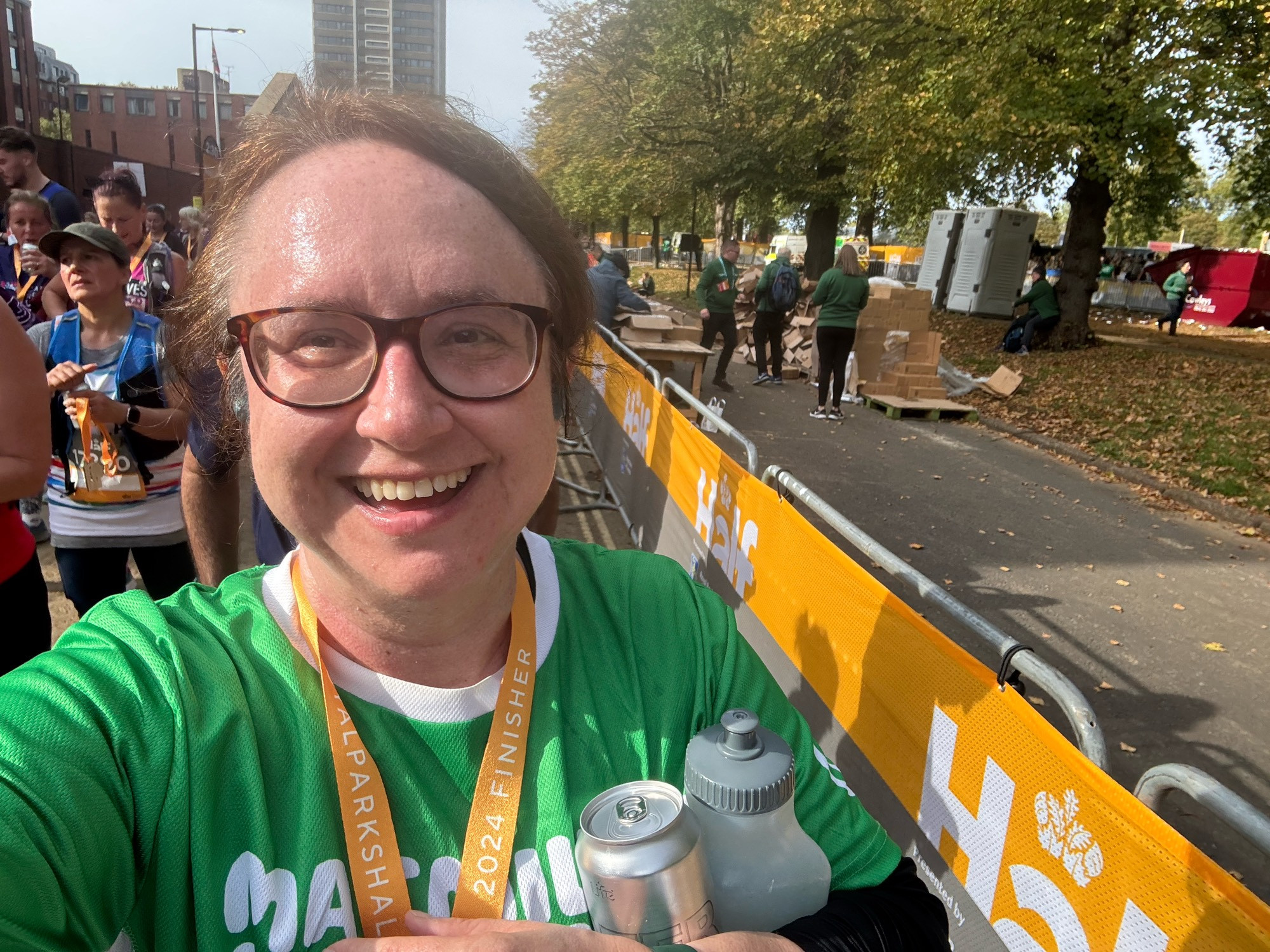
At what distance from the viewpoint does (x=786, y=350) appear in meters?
15.2

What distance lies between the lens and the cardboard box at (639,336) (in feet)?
32.6

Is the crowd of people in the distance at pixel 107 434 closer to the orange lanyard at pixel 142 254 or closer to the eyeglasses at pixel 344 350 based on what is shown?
the eyeglasses at pixel 344 350

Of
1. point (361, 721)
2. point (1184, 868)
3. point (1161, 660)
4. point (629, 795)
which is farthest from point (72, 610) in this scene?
point (1161, 660)

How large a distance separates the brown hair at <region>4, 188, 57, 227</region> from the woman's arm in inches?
150

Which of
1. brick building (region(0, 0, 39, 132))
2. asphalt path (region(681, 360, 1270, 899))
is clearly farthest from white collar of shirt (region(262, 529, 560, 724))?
brick building (region(0, 0, 39, 132))

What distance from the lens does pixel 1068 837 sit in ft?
5.28

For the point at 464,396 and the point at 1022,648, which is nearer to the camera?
the point at 464,396

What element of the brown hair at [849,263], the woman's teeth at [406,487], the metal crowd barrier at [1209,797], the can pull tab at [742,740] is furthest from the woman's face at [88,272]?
the brown hair at [849,263]

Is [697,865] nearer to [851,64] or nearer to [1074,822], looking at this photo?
[1074,822]

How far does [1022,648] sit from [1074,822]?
1.24 feet

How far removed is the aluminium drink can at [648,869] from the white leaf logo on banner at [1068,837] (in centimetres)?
98

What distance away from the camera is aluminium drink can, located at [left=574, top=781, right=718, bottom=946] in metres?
0.91

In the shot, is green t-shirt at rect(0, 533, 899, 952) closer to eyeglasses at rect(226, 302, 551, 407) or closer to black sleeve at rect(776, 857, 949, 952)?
black sleeve at rect(776, 857, 949, 952)

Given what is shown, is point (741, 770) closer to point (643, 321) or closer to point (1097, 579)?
point (1097, 579)
